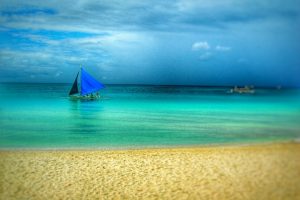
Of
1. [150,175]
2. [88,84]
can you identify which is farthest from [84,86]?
[150,175]

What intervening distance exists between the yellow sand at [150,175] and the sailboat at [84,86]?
28.0 ft

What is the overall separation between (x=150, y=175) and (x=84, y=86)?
10899 mm

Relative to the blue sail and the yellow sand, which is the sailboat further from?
the yellow sand

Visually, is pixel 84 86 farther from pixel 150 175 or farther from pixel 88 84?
pixel 150 175

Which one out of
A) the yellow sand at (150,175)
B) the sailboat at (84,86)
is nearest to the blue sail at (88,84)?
the sailboat at (84,86)

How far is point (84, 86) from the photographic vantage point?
1472 cm

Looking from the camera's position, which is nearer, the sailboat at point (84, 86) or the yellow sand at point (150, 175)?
the yellow sand at point (150, 175)

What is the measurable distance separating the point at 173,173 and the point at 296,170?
1.47 meters

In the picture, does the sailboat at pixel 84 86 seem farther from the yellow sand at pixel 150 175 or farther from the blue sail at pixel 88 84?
the yellow sand at pixel 150 175

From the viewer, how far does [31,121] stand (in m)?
9.91

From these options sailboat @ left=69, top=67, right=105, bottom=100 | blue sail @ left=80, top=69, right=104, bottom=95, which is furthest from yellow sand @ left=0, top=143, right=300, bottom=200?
blue sail @ left=80, top=69, right=104, bottom=95

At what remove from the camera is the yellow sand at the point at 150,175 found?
373cm

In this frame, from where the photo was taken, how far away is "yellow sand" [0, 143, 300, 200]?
3729 mm

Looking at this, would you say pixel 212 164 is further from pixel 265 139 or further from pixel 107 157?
pixel 265 139
